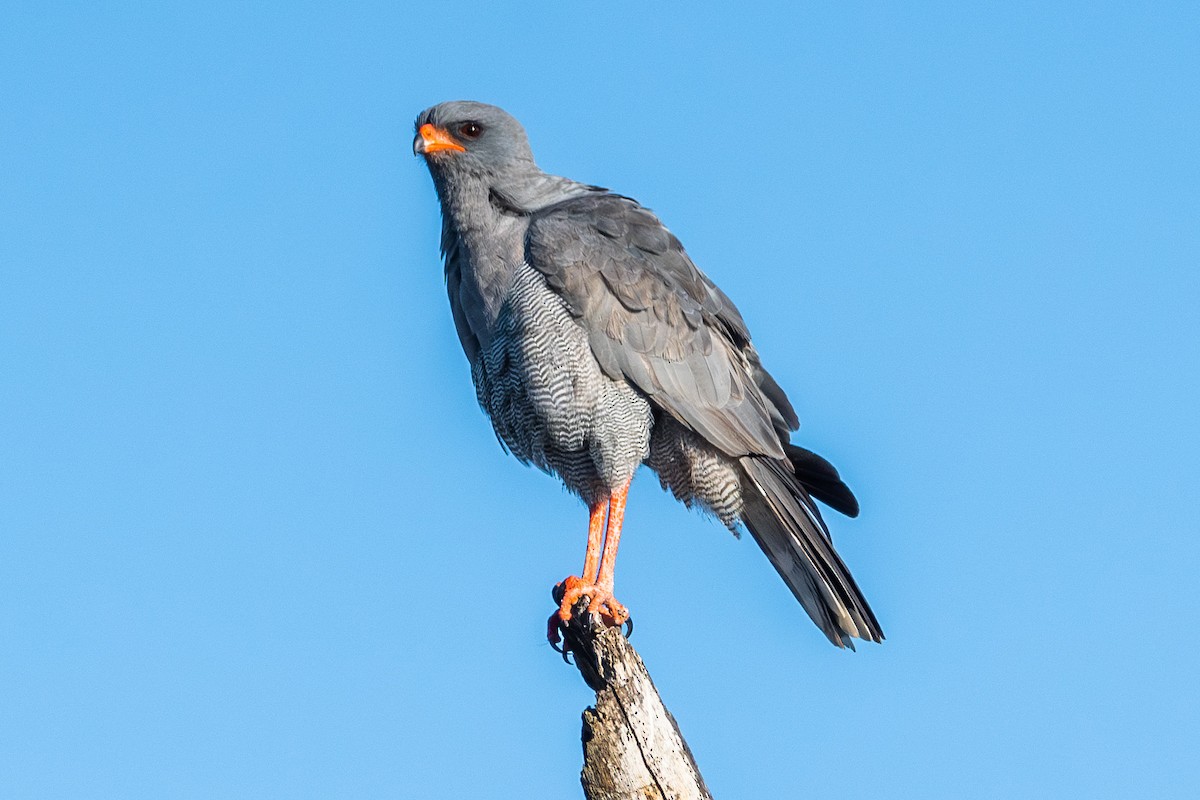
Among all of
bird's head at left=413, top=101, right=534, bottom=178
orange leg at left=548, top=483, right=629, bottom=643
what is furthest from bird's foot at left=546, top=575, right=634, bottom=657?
bird's head at left=413, top=101, right=534, bottom=178

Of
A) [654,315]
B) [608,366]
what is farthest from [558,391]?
[654,315]

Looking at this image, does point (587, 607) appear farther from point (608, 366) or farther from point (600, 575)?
point (608, 366)

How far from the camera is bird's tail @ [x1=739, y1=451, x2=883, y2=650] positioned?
8430mm

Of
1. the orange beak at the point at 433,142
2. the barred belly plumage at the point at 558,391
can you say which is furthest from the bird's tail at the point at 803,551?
the orange beak at the point at 433,142

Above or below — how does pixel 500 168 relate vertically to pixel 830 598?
above

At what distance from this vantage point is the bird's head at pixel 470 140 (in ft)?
28.9

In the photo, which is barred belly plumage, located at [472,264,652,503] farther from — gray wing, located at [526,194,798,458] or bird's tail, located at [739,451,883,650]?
bird's tail, located at [739,451,883,650]

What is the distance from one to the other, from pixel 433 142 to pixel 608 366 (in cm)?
185

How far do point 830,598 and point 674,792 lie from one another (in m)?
2.73

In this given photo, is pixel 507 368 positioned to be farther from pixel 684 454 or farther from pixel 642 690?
pixel 642 690

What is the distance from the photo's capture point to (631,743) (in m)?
6.17

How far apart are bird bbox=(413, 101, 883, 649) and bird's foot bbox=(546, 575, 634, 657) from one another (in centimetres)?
1

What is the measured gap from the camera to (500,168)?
8805 mm

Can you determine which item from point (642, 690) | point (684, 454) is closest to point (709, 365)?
point (684, 454)
